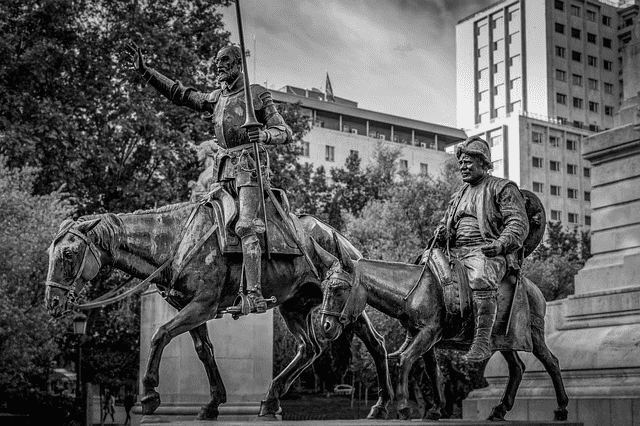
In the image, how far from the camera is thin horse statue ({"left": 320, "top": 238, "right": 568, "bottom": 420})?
10.3m

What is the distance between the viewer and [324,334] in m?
10.2

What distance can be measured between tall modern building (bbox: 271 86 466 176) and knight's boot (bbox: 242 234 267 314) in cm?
7799

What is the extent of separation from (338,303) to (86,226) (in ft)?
10.3

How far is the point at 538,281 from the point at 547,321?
34.1m

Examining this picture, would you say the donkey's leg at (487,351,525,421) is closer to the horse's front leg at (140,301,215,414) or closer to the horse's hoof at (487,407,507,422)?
the horse's hoof at (487,407,507,422)

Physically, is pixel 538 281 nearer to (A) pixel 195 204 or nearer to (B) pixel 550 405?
(B) pixel 550 405

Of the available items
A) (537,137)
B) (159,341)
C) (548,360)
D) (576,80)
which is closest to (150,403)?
(159,341)

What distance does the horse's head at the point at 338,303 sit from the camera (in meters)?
10.2

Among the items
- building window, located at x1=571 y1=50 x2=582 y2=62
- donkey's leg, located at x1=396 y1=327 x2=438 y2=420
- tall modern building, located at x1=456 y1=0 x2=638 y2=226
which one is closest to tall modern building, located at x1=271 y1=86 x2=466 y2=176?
tall modern building, located at x1=456 y1=0 x2=638 y2=226

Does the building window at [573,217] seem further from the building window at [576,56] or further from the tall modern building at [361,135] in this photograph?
the building window at [576,56]

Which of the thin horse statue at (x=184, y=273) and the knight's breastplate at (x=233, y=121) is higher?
the knight's breastplate at (x=233, y=121)

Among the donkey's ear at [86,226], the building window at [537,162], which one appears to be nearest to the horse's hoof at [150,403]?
the donkey's ear at [86,226]

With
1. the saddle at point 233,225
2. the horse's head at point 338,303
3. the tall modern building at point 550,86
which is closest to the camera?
the horse's head at point 338,303

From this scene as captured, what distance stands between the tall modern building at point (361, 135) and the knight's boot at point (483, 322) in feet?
257
